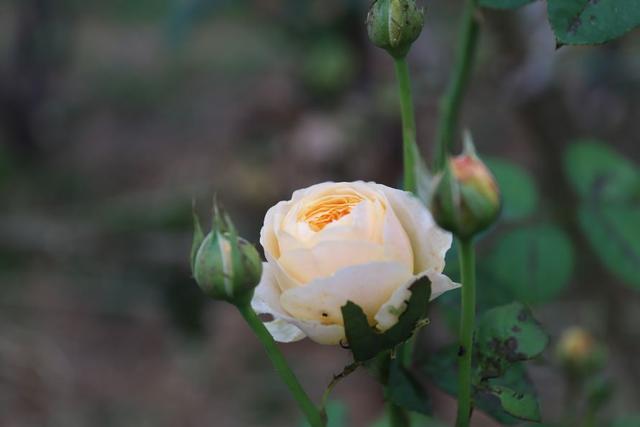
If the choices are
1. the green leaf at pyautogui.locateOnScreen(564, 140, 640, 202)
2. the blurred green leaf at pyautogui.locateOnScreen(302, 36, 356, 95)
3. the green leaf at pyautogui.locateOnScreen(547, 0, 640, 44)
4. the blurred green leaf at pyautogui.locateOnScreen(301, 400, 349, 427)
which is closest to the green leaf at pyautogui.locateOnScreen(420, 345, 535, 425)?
the green leaf at pyautogui.locateOnScreen(547, 0, 640, 44)

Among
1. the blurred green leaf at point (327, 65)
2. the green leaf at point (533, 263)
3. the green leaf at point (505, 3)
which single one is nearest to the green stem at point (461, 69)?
the green leaf at point (533, 263)

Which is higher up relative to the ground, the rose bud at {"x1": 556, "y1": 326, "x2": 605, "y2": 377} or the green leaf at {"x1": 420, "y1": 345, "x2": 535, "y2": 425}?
the green leaf at {"x1": 420, "y1": 345, "x2": 535, "y2": 425}

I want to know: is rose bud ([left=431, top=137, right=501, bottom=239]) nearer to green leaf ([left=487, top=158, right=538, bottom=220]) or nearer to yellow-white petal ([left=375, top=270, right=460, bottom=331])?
yellow-white petal ([left=375, top=270, right=460, bottom=331])

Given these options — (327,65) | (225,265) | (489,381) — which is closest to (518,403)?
(489,381)

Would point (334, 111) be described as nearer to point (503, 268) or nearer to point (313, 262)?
point (503, 268)

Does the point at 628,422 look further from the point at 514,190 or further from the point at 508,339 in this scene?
the point at 508,339
